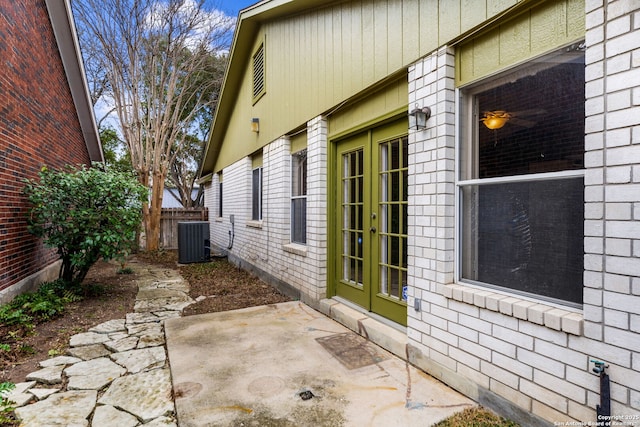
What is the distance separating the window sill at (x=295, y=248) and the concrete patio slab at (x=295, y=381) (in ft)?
4.11

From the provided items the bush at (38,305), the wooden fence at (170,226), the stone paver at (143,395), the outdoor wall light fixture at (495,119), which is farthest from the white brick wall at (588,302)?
the wooden fence at (170,226)

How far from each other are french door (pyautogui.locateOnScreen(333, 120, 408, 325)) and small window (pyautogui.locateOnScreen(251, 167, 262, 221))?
Result: 10.1 ft

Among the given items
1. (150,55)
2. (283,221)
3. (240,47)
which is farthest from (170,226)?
(283,221)

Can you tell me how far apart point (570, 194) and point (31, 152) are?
668 centimetres

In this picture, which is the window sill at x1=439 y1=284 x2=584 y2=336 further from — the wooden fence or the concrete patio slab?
the wooden fence

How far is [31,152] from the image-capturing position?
524cm

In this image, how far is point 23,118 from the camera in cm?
494

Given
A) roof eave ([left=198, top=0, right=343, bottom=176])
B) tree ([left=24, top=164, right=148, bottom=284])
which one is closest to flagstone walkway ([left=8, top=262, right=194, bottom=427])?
tree ([left=24, top=164, right=148, bottom=284])

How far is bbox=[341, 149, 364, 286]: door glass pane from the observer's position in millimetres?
4102

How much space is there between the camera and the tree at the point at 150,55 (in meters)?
10.6

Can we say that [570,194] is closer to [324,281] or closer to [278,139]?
[324,281]

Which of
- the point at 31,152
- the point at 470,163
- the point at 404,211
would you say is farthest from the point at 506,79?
the point at 31,152

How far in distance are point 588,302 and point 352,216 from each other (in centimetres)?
267

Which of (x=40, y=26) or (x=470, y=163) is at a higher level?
(x=40, y=26)
